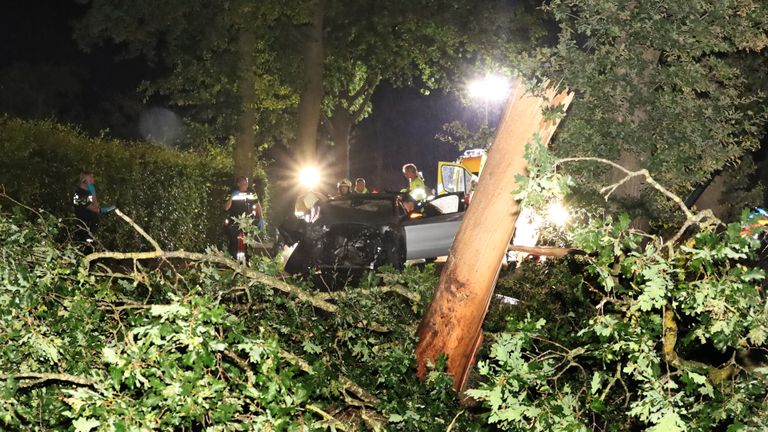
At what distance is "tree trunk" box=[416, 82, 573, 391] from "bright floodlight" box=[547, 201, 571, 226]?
10.9 feet

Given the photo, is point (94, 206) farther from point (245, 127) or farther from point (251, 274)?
point (251, 274)

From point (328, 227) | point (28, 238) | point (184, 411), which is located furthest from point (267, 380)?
point (328, 227)

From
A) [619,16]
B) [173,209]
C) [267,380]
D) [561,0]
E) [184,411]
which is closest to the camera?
[184,411]

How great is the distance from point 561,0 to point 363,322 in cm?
325

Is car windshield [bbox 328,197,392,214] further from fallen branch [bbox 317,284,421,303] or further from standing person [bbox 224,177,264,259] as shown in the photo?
fallen branch [bbox 317,284,421,303]

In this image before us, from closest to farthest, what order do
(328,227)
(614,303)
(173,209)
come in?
(614,303) < (328,227) < (173,209)

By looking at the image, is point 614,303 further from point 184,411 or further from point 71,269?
point 71,269

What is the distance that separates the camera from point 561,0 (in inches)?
Answer: 276

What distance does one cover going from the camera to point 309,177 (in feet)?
81.2

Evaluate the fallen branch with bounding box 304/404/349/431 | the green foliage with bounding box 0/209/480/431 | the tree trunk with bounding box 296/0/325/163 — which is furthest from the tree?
the tree trunk with bounding box 296/0/325/163

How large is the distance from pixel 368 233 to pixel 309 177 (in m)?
12.7

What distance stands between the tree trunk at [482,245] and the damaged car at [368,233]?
16.8ft

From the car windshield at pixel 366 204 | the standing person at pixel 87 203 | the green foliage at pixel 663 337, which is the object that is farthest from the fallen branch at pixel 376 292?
the standing person at pixel 87 203

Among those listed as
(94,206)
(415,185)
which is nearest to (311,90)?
(415,185)
